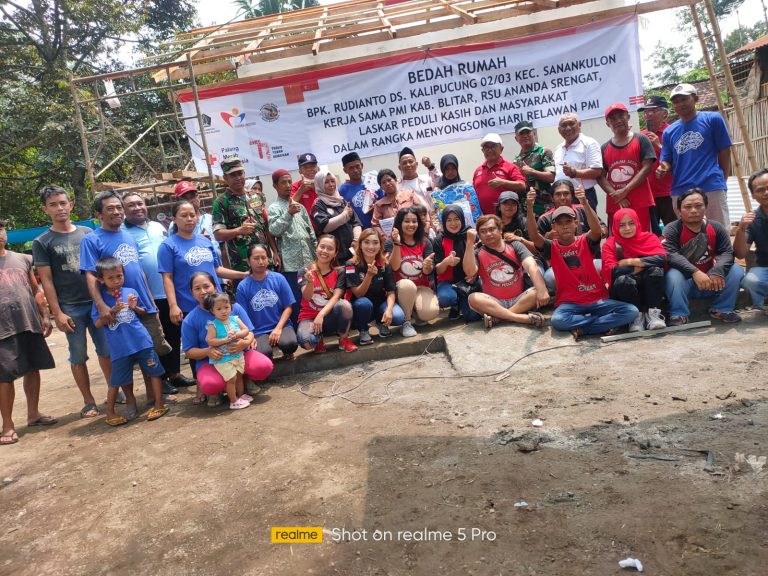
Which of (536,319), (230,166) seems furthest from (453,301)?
(230,166)

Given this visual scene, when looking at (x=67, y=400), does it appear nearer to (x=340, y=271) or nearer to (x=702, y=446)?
(x=340, y=271)

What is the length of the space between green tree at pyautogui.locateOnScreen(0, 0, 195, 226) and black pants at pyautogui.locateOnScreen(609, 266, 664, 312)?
580 inches

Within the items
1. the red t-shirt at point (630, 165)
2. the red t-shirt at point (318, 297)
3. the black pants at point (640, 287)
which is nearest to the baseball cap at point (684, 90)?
the red t-shirt at point (630, 165)

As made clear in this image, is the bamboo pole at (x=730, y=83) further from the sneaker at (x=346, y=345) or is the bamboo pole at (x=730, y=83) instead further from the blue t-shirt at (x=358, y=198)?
the sneaker at (x=346, y=345)

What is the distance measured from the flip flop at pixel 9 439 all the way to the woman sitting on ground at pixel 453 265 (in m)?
3.82

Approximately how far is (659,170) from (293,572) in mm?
4912

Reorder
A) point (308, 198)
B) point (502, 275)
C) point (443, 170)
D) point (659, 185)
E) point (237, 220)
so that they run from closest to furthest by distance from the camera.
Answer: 1. point (502, 275)
2. point (237, 220)
3. point (659, 185)
4. point (308, 198)
5. point (443, 170)

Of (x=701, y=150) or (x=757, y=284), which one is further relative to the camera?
(x=701, y=150)

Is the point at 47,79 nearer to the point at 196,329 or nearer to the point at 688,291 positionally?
the point at 196,329

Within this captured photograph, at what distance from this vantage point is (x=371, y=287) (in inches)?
204

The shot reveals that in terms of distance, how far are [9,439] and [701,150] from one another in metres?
6.47

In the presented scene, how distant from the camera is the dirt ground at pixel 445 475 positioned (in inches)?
83.2

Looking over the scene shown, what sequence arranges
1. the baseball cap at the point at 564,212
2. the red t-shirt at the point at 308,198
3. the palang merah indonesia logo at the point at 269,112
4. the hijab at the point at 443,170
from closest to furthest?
the baseball cap at the point at 564,212 → the red t-shirt at the point at 308,198 → the hijab at the point at 443,170 → the palang merah indonesia logo at the point at 269,112

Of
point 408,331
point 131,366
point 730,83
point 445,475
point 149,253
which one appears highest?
point 730,83
